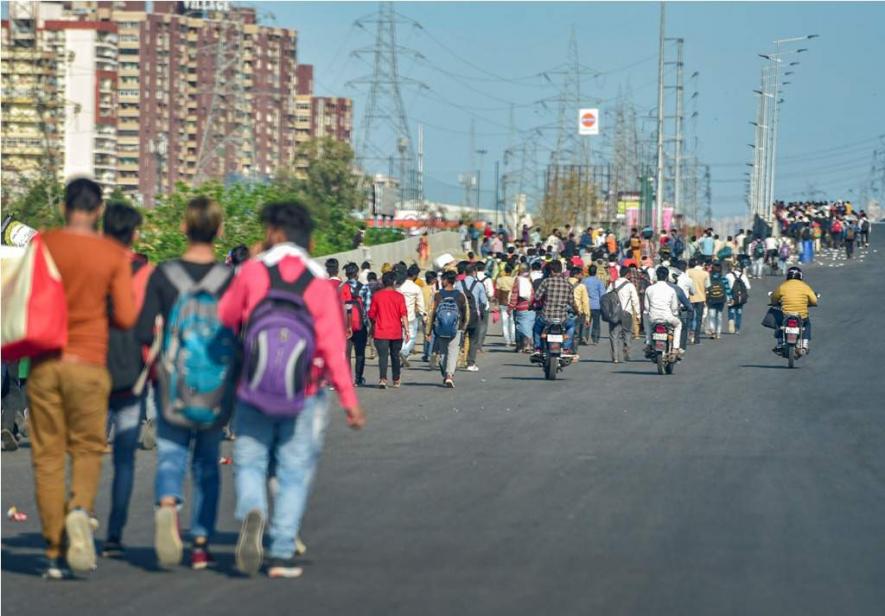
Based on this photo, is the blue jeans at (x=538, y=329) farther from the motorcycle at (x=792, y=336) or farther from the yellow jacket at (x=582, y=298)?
the motorcycle at (x=792, y=336)

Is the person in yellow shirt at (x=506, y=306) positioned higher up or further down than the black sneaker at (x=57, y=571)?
higher up

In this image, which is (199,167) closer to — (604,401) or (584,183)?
(604,401)

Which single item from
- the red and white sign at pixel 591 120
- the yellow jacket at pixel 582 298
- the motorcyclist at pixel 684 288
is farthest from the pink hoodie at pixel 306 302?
the red and white sign at pixel 591 120

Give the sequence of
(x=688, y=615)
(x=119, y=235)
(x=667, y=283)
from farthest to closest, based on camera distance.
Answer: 1. (x=667, y=283)
2. (x=119, y=235)
3. (x=688, y=615)

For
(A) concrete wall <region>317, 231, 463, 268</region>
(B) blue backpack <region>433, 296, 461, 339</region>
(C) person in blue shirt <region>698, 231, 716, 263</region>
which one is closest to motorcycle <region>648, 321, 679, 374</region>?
(B) blue backpack <region>433, 296, 461, 339</region>

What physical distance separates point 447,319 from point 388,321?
3.70ft

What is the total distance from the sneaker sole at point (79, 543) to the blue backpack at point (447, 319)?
1607cm

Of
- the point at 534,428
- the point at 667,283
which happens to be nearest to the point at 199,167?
the point at 667,283

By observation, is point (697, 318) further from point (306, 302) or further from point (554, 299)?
point (306, 302)

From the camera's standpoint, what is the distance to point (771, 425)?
18375 mm

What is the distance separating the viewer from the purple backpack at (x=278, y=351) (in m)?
8.41

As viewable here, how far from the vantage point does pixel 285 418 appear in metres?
8.64

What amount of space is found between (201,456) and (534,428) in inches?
347

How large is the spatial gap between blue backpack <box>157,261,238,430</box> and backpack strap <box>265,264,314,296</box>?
0.33 metres
